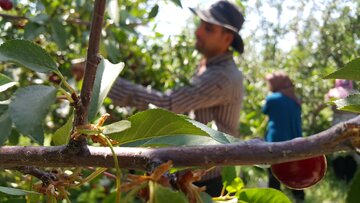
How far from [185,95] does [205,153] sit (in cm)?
192

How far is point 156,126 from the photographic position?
0.69m

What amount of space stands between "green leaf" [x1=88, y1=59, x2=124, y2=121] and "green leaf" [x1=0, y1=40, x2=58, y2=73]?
0.07 m

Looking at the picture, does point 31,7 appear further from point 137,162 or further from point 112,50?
point 137,162

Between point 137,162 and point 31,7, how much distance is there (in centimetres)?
204

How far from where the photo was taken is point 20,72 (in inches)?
97.7

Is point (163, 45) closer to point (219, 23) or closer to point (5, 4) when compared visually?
point (219, 23)

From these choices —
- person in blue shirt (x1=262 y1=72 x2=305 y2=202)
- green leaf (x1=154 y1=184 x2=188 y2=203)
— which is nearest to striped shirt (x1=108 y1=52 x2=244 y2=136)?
person in blue shirt (x1=262 y1=72 x2=305 y2=202)

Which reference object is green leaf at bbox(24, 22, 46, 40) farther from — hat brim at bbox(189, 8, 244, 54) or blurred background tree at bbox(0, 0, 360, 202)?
hat brim at bbox(189, 8, 244, 54)

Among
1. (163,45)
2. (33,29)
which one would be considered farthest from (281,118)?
(33,29)

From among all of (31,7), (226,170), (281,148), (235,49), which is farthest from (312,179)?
(235,49)

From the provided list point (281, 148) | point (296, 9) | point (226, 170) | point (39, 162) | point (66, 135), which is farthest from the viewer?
point (296, 9)

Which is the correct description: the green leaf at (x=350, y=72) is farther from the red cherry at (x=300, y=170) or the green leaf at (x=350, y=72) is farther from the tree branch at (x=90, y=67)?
the tree branch at (x=90, y=67)

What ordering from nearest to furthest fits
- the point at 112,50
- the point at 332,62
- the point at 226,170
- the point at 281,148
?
the point at 281,148
the point at 226,170
the point at 112,50
the point at 332,62

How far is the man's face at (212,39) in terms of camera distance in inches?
106
